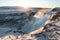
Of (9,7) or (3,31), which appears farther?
(9,7)

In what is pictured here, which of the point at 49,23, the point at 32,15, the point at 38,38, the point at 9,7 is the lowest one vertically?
the point at 38,38

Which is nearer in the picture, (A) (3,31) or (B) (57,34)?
(B) (57,34)

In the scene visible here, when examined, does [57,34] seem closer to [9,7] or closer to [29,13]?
[29,13]

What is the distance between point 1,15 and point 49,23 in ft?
1.83

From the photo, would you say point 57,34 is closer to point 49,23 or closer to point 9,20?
point 49,23

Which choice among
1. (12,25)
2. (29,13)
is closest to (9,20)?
(12,25)

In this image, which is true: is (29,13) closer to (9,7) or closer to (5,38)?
(9,7)

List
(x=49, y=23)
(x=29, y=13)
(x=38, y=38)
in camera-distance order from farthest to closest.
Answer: (x=29, y=13) < (x=49, y=23) < (x=38, y=38)

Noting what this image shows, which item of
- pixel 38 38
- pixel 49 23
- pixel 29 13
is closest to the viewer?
pixel 38 38

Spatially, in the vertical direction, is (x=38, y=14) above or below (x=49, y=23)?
above

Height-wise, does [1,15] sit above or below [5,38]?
above

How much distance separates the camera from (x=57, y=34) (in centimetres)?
121

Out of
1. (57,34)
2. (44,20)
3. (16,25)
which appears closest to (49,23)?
(44,20)

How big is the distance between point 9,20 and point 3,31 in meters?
0.17
